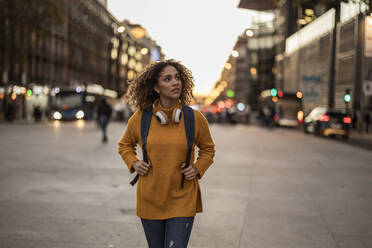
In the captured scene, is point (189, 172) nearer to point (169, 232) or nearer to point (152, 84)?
point (169, 232)

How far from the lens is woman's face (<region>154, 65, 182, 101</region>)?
3389 millimetres

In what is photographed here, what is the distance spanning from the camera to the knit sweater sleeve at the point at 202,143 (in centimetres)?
338

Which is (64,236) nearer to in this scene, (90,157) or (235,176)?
(235,176)

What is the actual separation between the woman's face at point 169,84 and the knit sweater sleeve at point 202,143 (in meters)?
0.17

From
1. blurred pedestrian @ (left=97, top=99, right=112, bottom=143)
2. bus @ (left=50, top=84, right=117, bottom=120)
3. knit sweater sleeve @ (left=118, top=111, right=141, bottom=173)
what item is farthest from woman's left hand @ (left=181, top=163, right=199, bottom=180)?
bus @ (left=50, top=84, right=117, bottom=120)

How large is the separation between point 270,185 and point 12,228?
16.1 feet

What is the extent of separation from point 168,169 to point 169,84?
1.72ft

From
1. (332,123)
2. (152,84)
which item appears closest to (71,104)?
(332,123)

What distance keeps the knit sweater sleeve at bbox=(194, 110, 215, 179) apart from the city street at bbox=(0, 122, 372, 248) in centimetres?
196

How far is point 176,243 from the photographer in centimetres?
321

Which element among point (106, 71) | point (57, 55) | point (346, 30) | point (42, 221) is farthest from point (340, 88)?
point (106, 71)

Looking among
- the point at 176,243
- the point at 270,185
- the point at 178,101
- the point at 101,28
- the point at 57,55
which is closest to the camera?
the point at 176,243

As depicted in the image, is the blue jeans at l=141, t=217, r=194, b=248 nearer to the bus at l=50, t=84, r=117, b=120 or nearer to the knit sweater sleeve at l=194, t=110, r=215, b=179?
the knit sweater sleeve at l=194, t=110, r=215, b=179

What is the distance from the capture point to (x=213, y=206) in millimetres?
7254
